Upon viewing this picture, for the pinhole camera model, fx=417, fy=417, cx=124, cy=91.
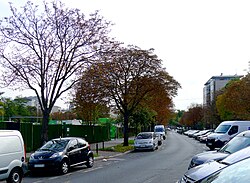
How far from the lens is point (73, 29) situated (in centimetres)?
2228

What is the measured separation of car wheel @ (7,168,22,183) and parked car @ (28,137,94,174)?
3.05m

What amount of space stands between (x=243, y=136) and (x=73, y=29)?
41.3ft

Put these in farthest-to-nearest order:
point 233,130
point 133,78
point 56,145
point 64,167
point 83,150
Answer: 1. point 133,78
2. point 233,130
3. point 83,150
4. point 56,145
5. point 64,167

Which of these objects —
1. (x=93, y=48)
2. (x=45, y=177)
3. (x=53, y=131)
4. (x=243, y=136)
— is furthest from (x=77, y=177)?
(x=53, y=131)

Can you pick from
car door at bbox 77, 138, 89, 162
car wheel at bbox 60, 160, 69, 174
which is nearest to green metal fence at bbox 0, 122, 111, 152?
car door at bbox 77, 138, 89, 162

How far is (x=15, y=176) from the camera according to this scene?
13.6m

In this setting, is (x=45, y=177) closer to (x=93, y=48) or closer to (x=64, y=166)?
(x=64, y=166)

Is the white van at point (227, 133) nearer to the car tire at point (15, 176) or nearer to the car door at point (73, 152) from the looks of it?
the car door at point (73, 152)

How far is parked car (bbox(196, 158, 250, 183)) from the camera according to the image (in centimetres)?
482

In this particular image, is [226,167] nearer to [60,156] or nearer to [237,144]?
[237,144]

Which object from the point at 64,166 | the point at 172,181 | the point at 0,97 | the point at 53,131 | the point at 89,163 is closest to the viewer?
the point at 172,181

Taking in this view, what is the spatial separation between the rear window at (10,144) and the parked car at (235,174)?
908cm

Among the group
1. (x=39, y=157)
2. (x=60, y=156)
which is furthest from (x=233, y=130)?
(x=39, y=157)

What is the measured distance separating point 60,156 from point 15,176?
3.76 metres
